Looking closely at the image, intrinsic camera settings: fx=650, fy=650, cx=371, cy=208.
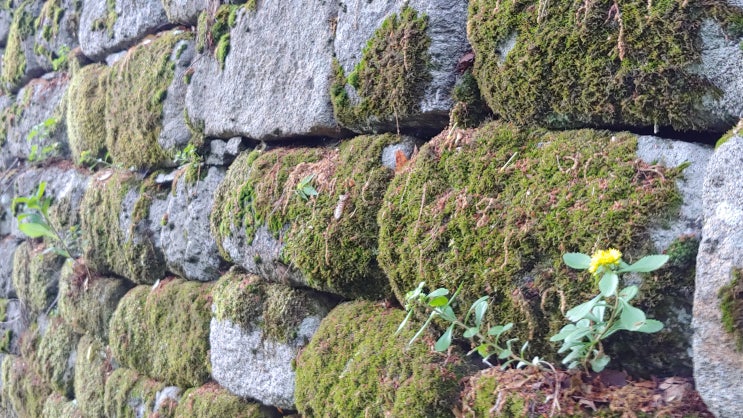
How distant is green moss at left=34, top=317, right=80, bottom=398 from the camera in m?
3.25

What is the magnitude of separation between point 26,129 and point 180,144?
6.64 feet

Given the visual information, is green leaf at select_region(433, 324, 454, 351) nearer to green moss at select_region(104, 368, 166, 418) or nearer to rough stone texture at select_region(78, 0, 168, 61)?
green moss at select_region(104, 368, 166, 418)

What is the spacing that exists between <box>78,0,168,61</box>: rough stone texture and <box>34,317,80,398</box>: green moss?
1402 mm

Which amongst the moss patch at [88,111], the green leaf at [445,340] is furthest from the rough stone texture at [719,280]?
the moss patch at [88,111]

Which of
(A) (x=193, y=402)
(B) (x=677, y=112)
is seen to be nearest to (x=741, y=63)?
(B) (x=677, y=112)

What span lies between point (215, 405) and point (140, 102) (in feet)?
4.35

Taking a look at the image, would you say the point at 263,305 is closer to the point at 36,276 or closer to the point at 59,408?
the point at 59,408

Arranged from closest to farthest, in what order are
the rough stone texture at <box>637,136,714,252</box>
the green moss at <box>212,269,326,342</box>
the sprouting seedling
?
the rough stone texture at <box>637,136,714,252</box> → the sprouting seedling → the green moss at <box>212,269,326,342</box>

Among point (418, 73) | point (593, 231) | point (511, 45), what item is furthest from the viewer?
point (418, 73)

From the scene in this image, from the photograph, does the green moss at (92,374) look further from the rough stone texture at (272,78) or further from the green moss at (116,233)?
the rough stone texture at (272,78)

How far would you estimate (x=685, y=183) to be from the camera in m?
1.12

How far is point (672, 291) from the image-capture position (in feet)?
3.58

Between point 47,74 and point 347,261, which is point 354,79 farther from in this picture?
point 47,74

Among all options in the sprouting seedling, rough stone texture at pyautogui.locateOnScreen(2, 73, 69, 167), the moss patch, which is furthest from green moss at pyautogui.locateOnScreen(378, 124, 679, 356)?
rough stone texture at pyautogui.locateOnScreen(2, 73, 69, 167)
